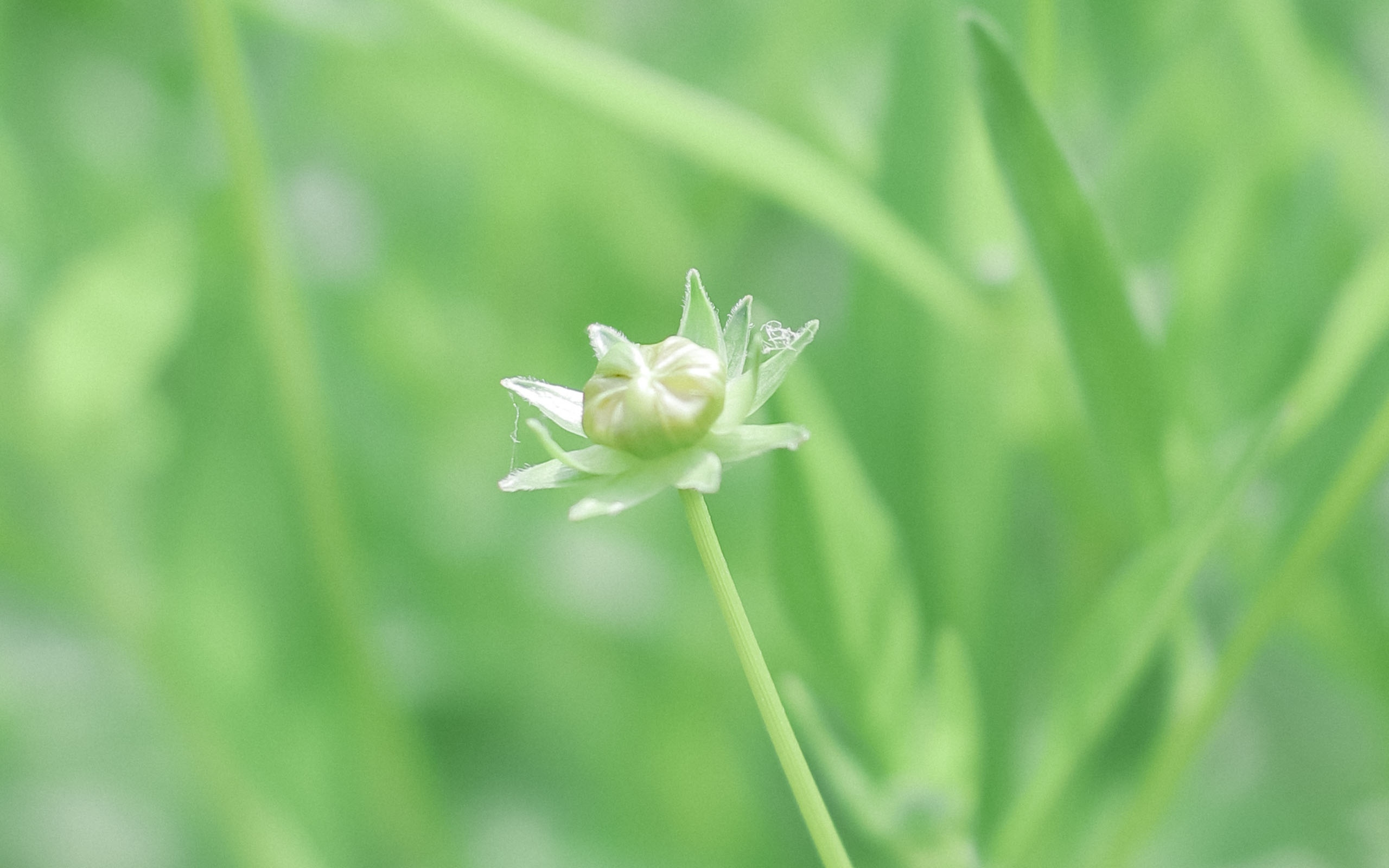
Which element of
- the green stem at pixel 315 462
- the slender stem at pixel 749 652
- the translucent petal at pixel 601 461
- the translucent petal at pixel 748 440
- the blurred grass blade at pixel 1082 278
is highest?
the green stem at pixel 315 462

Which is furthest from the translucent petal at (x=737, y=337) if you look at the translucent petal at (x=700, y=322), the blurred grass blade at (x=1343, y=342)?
the blurred grass blade at (x=1343, y=342)

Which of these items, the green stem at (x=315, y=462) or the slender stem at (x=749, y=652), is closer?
the slender stem at (x=749, y=652)

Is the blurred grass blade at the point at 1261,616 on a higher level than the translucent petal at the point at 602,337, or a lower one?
lower

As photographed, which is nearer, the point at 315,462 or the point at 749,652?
the point at 749,652

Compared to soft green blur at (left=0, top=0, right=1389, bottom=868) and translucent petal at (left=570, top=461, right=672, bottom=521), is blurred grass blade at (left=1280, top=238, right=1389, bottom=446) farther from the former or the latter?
translucent petal at (left=570, top=461, right=672, bottom=521)

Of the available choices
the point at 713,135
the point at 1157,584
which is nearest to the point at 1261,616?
the point at 1157,584

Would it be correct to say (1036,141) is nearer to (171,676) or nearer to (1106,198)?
(1106,198)

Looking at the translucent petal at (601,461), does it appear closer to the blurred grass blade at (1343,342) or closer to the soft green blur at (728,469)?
the soft green blur at (728,469)

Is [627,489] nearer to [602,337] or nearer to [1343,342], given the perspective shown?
[602,337]

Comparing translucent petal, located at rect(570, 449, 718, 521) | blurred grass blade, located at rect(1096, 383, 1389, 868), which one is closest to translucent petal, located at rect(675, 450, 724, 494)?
translucent petal, located at rect(570, 449, 718, 521)
